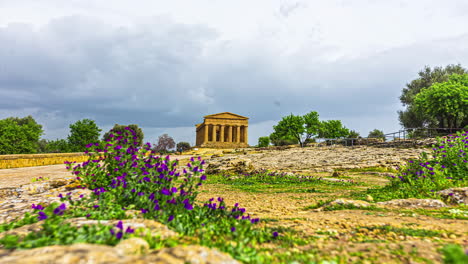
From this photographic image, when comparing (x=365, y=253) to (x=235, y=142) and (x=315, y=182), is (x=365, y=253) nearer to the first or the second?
(x=315, y=182)

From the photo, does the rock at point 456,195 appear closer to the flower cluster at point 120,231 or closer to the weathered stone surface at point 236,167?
the flower cluster at point 120,231

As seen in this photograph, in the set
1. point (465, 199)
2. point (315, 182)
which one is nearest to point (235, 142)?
point (315, 182)

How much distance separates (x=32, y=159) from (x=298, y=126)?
50959 millimetres

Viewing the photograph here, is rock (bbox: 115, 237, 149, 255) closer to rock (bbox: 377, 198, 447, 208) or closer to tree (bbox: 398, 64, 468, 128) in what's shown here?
rock (bbox: 377, 198, 447, 208)

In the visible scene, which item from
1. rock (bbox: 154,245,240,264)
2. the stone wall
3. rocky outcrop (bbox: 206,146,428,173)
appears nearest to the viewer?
rock (bbox: 154,245,240,264)

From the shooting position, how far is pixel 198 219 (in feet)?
12.2

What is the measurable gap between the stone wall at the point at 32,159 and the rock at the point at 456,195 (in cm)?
2550

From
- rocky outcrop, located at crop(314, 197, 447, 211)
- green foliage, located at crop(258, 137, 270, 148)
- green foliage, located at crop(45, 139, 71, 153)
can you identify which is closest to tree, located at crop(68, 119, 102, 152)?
green foliage, located at crop(45, 139, 71, 153)

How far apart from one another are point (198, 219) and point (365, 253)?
210 cm

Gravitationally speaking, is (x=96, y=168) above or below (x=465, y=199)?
above

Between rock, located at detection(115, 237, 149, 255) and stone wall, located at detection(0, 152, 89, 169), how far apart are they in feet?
78.1

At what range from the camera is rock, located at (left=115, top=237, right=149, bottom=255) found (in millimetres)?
2379

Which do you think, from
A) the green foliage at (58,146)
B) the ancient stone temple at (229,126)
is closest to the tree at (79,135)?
the green foliage at (58,146)

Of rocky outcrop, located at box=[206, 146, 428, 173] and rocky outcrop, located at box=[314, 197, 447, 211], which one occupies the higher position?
rocky outcrop, located at box=[206, 146, 428, 173]
